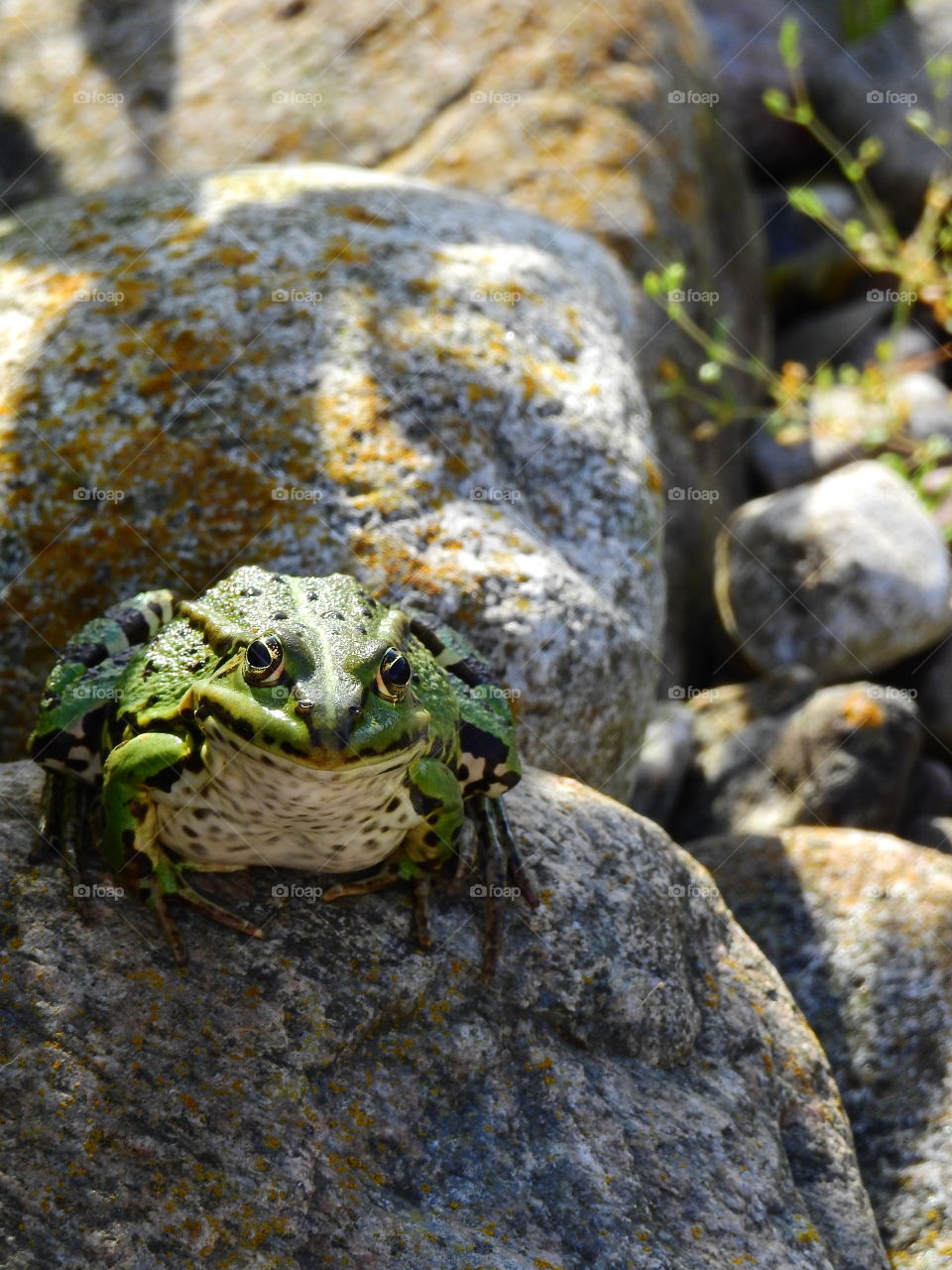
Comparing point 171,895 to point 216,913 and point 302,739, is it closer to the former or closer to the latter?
point 216,913

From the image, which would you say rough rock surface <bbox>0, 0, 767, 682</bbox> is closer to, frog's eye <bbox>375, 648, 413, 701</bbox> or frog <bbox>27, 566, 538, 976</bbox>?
frog <bbox>27, 566, 538, 976</bbox>

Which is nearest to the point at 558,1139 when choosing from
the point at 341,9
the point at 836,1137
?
the point at 836,1137

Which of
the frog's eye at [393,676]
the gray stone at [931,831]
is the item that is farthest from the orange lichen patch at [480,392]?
the gray stone at [931,831]

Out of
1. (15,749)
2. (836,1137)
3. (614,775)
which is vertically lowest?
(836,1137)

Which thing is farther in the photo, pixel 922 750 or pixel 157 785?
pixel 922 750

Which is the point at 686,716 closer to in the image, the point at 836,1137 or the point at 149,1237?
the point at 836,1137

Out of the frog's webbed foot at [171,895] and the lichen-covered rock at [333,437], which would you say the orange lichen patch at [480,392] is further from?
the frog's webbed foot at [171,895]

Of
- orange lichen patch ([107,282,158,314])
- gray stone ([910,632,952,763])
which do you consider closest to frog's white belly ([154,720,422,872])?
orange lichen patch ([107,282,158,314])
